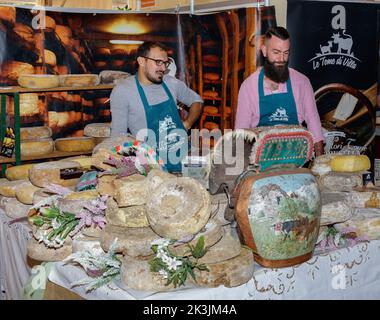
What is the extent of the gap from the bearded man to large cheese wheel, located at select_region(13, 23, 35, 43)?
59.5 inches

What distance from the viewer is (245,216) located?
6.59ft

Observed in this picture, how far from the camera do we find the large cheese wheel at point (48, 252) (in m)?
2.34

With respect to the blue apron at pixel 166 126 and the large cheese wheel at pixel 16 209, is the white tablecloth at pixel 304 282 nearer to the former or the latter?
the large cheese wheel at pixel 16 209

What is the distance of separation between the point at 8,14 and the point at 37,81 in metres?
0.48

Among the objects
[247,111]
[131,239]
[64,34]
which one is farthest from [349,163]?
[64,34]

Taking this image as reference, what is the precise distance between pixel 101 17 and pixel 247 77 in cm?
115

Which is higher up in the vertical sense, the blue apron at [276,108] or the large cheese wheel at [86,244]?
the blue apron at [276,108]

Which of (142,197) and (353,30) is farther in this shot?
(353,30)

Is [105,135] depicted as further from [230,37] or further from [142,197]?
[142,197]

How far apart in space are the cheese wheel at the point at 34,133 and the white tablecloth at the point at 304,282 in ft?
7.10

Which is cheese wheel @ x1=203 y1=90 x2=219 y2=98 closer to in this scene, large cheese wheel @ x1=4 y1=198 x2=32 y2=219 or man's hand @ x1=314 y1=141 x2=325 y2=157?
man's hand @ x1=314 y1=141 x2=325 y2=157

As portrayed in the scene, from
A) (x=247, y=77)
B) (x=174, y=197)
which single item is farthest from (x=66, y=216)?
(x=247, y=77)

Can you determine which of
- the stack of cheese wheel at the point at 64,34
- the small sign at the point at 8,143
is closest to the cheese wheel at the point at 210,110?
the stack of cheese wheel at the point at 64,34

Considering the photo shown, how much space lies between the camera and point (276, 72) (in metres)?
3.62
